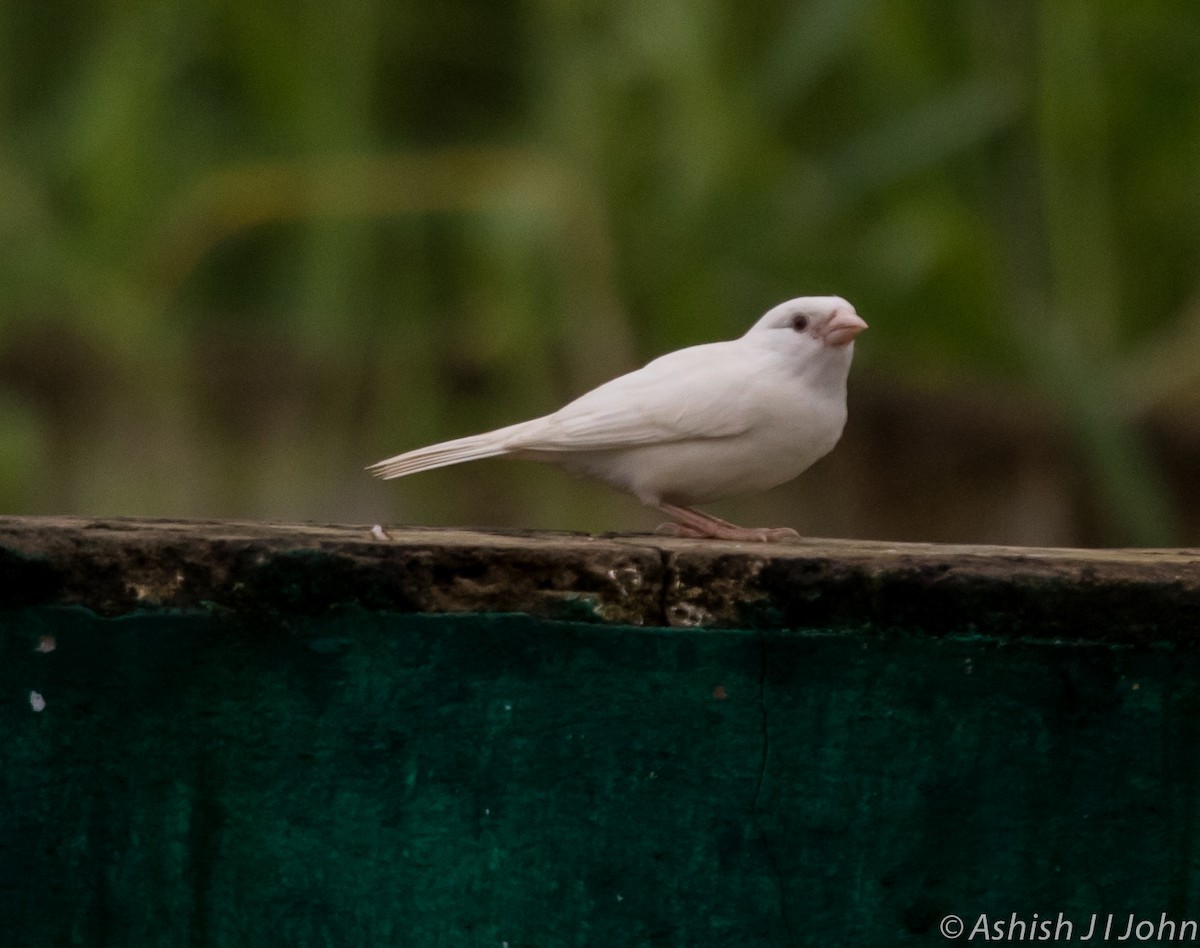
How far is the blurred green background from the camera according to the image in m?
4.03

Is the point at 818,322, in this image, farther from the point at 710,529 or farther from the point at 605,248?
the point at 605,248

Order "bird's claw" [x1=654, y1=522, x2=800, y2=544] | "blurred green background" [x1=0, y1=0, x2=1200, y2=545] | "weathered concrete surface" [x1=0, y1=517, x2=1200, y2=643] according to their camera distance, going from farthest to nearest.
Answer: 1. "blurred green background" [x1=0, y1=0, x2=1200, y2=545]
2. "bird's claw" [x1=654, y1=522, x2=800, y2=544]
3. "weathered concrete surface" [x1=0, y1=517, x2=1200, y2=643]

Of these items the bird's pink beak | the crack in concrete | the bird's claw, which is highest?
the bird's pink beak

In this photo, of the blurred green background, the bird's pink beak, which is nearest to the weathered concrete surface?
the bird's pink beak

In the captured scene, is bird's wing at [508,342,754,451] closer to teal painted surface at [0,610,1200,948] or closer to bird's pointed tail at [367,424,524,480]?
bird's pointed tail at [367,424,524,480]

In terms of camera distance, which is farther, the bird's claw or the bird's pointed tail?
the bird's pointed tail

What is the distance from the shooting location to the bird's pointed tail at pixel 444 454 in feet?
6.89

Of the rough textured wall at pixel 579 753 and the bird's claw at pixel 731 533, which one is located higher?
the bird's claw at pixel 731 533

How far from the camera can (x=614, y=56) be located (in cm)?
419

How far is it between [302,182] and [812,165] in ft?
4.13

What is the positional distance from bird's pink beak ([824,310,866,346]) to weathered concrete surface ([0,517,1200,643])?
0.68 metres

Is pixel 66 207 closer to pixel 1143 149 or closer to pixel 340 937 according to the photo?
pixel 1143 149

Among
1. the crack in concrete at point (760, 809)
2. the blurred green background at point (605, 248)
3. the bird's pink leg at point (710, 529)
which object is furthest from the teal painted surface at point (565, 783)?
the blurred green background at point (605, 248)

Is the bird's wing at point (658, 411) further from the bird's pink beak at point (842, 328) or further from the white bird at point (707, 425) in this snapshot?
the bird's pink beak at point (842, 328)
